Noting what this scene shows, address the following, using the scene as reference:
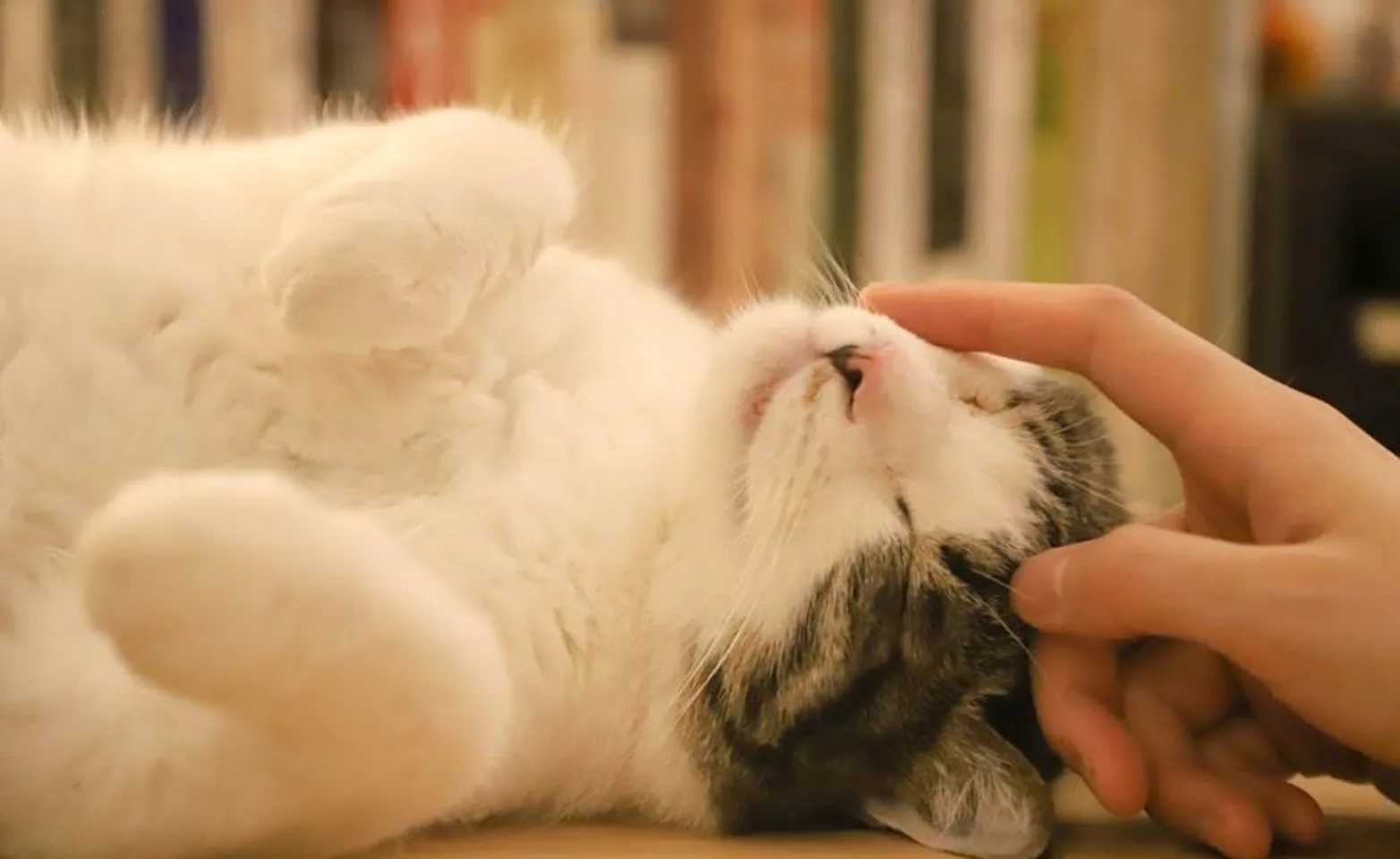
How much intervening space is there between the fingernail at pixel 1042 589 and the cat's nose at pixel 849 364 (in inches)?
6.8

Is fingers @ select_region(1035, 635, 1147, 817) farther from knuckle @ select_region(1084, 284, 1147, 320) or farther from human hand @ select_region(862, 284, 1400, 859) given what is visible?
knuckle @ select_region(1084, 284, 1147, 320)

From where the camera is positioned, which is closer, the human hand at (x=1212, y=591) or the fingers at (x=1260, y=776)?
the human hand at (x=1212, y=591)

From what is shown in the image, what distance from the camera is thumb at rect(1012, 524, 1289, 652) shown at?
2.60ft

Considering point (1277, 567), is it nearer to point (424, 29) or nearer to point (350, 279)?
point (350, 279)

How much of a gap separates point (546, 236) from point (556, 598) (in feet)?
0.98

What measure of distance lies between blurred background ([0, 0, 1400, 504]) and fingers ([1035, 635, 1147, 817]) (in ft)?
3.80

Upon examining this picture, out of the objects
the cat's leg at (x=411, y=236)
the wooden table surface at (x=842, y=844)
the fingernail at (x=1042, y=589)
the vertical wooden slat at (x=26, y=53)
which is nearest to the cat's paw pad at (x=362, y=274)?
the cat's leg at (x=411, y=236)

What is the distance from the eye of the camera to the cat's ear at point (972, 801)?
2.91 feet

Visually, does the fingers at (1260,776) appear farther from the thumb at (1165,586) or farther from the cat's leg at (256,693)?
the cat's leg at (256,693)

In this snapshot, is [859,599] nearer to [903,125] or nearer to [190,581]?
[190,581]

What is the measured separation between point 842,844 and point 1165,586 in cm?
27

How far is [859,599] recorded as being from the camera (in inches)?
37.4

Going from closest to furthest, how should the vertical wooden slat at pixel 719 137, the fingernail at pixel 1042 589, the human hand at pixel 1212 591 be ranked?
the human hand at pixel 1212 591
the fingernail at pixel 1042 589
the vertical wooden slat at pixel 719 137

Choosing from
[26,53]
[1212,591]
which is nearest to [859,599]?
[1212,591]
